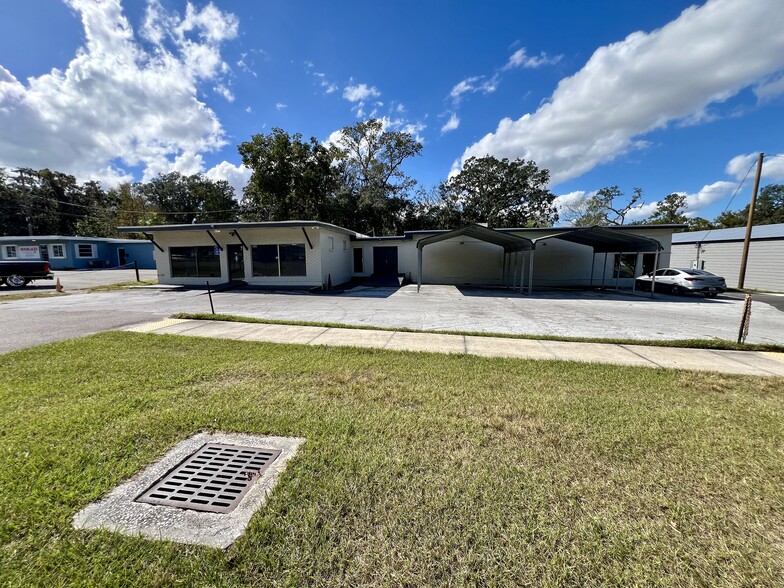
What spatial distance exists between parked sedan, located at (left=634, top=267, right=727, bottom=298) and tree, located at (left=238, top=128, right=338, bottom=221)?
79.6 feet

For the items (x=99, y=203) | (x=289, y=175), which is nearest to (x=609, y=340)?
(x=289, y=175)

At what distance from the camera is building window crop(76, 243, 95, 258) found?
28297 mm

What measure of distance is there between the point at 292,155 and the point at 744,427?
30.2m

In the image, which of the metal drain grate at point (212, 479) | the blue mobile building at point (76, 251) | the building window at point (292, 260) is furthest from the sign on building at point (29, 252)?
the metal drain grate at point (212, 479)

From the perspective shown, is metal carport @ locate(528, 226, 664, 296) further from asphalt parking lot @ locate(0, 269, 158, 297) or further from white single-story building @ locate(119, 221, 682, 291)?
asphalt parking lot @ locate(0, 269, 158, 297)

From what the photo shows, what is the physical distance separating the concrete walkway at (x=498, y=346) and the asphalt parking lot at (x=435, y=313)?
0.98 m

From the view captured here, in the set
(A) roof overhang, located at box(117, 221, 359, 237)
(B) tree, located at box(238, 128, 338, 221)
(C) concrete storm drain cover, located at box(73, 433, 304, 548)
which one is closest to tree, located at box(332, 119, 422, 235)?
(B) tree, located at box(238, 128, 338, 221)

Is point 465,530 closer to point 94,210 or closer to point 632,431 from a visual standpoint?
point 632,431

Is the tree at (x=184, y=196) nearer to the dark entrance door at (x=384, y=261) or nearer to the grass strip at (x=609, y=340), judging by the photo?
the dark entrance door at (x=384, y=261)

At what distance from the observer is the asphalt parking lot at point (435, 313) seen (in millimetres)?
7363

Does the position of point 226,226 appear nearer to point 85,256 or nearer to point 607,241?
point 607,241

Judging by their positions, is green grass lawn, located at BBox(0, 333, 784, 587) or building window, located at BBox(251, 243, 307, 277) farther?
building window, located at BBox(251, 243, 307, 277)

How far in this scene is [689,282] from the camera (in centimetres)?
1423

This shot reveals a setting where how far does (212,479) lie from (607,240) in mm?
17518
